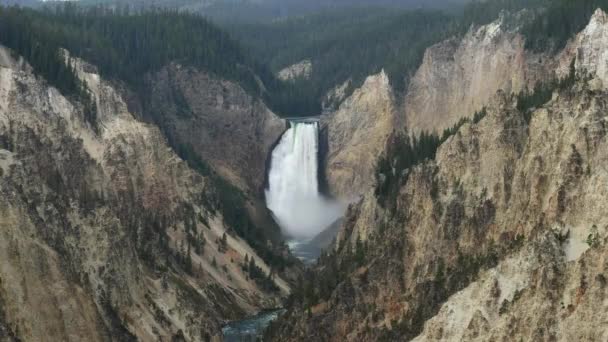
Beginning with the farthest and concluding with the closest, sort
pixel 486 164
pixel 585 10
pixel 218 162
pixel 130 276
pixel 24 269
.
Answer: pixel 218 162 → pixel 585 10 → pixel 130 276 → pixel 486 164 → pixel 24 269

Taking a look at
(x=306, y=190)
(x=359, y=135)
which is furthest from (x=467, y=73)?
(x=306, y=190)

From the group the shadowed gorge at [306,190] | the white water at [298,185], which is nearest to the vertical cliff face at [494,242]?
the shadowed gorge at [306,190]

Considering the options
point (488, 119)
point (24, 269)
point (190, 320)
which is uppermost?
point (488, 119)

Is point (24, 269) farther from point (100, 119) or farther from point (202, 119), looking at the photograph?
point (202, 119)

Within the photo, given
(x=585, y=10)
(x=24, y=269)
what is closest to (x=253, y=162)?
(x=585, y=10)

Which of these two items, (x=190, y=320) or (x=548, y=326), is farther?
(x=190, y=320)

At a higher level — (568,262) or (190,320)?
(568,262)

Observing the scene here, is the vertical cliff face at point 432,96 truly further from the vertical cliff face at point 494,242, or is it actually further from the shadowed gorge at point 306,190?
the vertical cliff face at point 494,242
